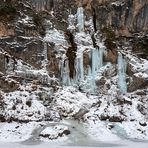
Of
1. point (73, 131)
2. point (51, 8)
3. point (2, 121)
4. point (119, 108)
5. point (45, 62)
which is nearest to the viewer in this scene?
point (73, 131)

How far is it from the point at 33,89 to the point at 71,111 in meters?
3.50

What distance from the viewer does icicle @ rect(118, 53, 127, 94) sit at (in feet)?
97.8

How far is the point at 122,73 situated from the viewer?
30266mm

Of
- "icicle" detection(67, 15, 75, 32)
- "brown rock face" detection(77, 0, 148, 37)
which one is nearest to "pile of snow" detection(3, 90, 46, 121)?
"icicle" detection(67, 15, 75, 32)

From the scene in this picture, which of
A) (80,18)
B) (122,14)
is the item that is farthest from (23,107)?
(122,14)

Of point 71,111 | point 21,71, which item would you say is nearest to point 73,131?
point 71,111

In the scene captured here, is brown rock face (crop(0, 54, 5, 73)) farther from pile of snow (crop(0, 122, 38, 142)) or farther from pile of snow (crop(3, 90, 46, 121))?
pile of snow (crop(0, 122, 38, 142))

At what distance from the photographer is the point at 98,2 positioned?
32969 millimetres

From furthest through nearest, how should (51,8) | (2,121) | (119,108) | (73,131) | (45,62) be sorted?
(51,8), (45,62), (119,108), (2,121), (73,131)

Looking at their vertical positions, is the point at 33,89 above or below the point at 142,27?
below

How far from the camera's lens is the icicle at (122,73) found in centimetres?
2981

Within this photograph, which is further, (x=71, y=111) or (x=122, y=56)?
(x=122, y=56)

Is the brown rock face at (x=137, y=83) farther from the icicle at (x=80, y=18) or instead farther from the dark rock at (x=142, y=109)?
the icicle at (x=80, y=18)

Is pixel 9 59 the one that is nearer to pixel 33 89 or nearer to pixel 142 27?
pixel 33 89
